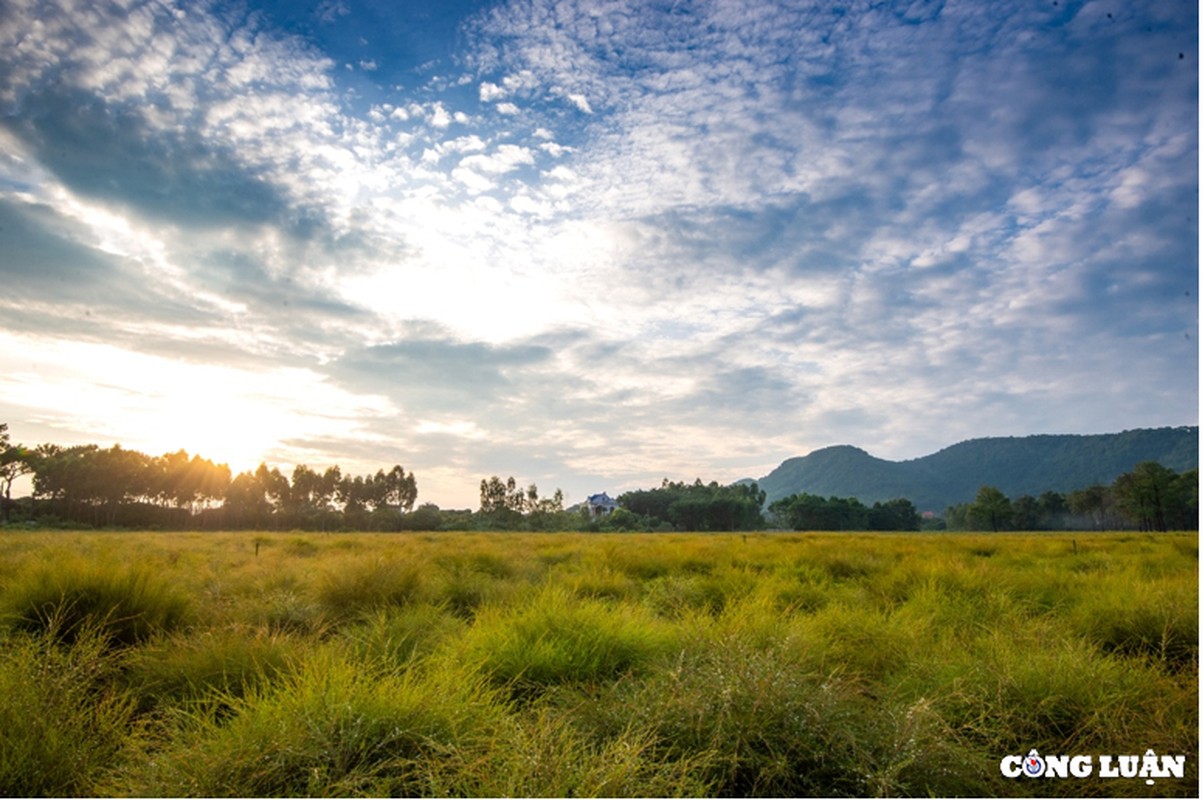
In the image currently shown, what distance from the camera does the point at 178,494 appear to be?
248 feet

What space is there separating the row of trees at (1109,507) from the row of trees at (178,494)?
81874 mm

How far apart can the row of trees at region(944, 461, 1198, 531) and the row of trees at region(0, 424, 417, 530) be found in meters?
81.9

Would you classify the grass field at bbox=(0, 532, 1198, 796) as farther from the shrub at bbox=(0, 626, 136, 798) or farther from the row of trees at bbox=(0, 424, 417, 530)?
the row of trees at bbox=(0, 424, 417, 530)

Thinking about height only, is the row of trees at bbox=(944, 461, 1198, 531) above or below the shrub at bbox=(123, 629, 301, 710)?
above

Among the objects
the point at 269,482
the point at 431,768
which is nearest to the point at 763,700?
the point at 431,768

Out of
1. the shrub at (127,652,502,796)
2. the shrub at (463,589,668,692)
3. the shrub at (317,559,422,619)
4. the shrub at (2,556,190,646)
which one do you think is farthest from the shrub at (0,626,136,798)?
the shrub at (317,559,422,619)

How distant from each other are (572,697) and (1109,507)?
336ft

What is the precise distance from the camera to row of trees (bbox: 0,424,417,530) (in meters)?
66.5

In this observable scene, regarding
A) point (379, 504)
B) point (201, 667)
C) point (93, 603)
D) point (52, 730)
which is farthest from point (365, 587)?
point (379, 504)

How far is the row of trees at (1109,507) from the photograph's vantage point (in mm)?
64438

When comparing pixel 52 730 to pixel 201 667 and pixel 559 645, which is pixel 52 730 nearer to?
pixel 201 667

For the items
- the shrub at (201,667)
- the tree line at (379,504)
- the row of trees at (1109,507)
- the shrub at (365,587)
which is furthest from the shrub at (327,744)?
the row of trees at (1109,507)

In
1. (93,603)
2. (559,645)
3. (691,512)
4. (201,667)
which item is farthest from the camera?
(691,512)

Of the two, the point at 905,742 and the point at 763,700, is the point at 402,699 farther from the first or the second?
the point at 905,742
